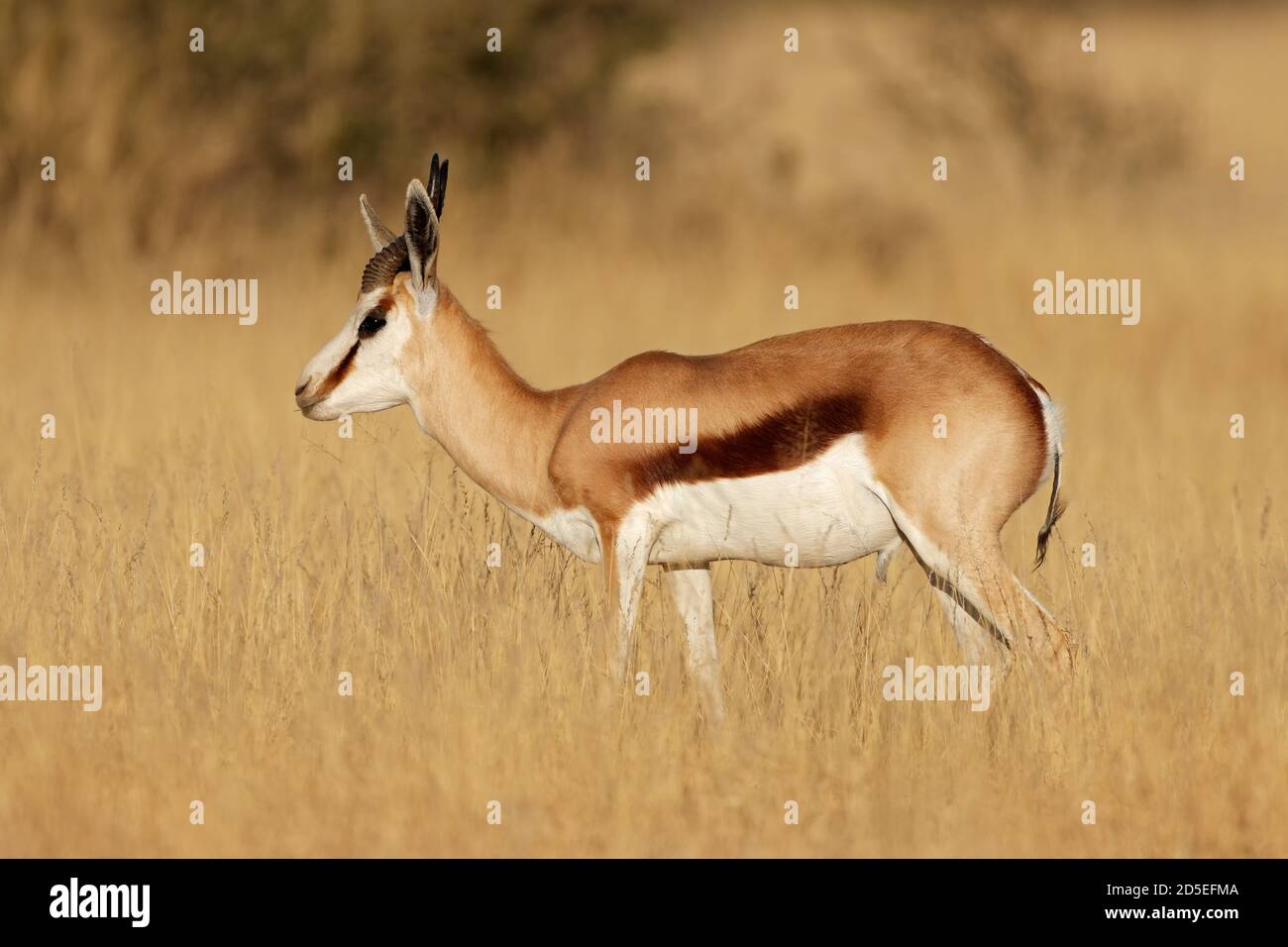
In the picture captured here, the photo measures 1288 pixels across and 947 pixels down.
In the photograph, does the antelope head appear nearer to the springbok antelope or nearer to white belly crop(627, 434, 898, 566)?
the springbok antelope

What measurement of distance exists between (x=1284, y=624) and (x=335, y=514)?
4.54 m

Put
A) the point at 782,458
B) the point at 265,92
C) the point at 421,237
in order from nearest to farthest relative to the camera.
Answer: the point at 782,458 < the point at 421,237 < the point at 265,92

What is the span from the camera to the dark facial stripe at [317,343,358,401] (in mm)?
Result: 6594

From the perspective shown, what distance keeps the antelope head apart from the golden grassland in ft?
2.71

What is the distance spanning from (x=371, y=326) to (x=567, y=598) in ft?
4.72

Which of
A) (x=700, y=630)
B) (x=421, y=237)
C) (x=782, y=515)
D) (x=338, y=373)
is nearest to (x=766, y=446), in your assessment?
(x=782, y=515)

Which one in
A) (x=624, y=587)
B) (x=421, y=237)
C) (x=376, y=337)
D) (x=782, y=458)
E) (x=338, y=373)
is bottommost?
(x=624, y=587)

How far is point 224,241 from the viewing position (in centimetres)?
1631

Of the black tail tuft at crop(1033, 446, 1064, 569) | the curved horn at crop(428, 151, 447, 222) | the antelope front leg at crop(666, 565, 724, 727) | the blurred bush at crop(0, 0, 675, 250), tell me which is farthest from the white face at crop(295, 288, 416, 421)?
the blurred bush at crop(0, 0, 675, 250)

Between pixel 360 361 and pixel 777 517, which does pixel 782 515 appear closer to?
pixel 777 517

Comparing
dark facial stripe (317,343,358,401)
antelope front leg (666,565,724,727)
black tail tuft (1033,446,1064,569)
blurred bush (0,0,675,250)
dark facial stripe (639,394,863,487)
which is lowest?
antelope front leg (666,565,724,727)

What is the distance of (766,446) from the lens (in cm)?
616

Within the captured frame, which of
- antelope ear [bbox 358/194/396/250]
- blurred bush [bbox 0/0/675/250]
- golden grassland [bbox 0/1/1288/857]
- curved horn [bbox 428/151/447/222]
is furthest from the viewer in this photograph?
blurred bush [bbox 0/0/675/250]

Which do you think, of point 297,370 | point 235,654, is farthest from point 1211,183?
point 235,654
